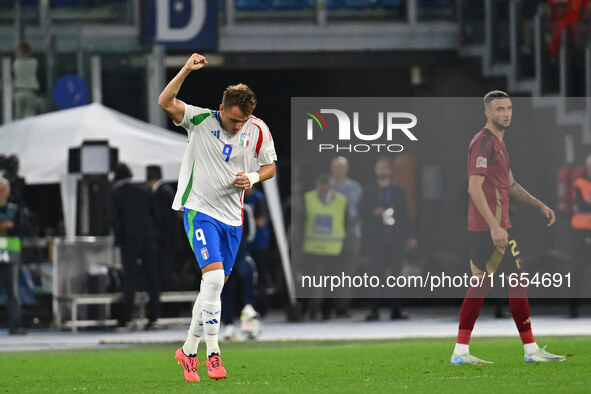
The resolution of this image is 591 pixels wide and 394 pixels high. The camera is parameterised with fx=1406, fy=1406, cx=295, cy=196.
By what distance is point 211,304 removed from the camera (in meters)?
9.62

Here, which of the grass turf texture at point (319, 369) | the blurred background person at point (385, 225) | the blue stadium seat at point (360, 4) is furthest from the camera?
the blue stadium seat at point (360, 4)

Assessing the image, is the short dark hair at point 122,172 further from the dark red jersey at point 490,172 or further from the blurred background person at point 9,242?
the dark red jersey at point 490,172

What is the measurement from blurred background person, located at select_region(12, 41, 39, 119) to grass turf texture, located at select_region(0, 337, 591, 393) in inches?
335

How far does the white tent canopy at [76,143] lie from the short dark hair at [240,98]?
9.78 metres

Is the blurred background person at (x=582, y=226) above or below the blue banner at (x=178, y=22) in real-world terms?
below

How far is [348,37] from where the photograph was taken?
82.2 feet

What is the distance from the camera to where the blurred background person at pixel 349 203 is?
1905 centimetres

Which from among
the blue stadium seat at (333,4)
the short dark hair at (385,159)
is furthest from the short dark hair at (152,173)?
the blue stadium seat at (333,4)

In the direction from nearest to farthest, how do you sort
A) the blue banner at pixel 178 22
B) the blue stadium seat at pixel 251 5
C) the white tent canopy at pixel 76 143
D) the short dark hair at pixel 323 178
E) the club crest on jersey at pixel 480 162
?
the club crest on jersey at pixel 480 162
the short dark hair at pixel 323 178
the white tent canopy at pixel 76 143
the blue banner at pixel 178 22
the blue stadium seat at pixel 251 5

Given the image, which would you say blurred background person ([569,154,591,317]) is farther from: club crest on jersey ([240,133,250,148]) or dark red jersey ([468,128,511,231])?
club crest on jersey ([240,133,250,148])

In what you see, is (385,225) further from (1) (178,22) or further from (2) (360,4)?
(2) (360,4)

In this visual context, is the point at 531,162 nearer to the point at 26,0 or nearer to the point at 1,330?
the point at 1,330

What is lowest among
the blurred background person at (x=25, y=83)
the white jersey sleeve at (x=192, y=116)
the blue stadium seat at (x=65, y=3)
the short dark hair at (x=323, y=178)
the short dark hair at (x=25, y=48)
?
the short dark hair at (x=323, y=178)

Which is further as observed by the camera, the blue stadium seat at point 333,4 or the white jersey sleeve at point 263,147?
the blue stadium seat at point 333,4
